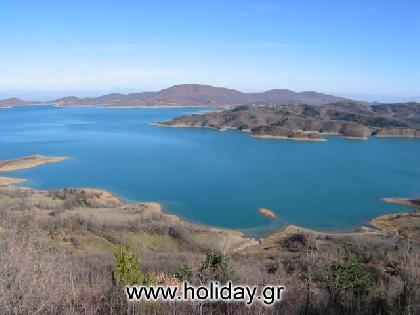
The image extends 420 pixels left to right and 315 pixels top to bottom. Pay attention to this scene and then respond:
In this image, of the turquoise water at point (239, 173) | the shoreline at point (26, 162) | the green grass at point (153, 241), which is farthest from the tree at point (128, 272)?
the shoreline at point (26, 162)

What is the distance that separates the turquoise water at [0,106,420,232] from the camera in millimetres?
29281

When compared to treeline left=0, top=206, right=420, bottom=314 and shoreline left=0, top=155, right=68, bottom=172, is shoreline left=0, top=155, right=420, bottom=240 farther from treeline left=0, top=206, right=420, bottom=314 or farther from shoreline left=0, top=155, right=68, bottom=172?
treeline left=0, top=206, right=420, bottom=314

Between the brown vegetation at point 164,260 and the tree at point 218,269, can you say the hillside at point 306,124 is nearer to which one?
the brown vegetation at point 164,260

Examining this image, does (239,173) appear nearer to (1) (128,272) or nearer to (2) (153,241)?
(2) (153,241)

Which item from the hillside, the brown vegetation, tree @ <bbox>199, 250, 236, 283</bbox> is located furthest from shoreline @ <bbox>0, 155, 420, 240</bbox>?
the hillside

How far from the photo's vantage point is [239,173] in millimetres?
41125

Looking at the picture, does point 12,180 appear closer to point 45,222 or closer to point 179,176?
point 179,176

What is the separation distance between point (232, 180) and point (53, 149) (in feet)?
91.5

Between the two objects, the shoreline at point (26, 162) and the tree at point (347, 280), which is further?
the shoreline at point (26, 162)

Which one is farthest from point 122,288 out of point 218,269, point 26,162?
point 26,162

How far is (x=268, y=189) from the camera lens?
114 ft

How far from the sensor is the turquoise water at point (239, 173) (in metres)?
29.3

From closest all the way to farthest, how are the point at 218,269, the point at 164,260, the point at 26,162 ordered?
the point at 218,269, the point at 164,260, the point at 26,162

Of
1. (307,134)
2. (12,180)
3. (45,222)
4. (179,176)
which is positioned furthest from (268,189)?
(307,134)
